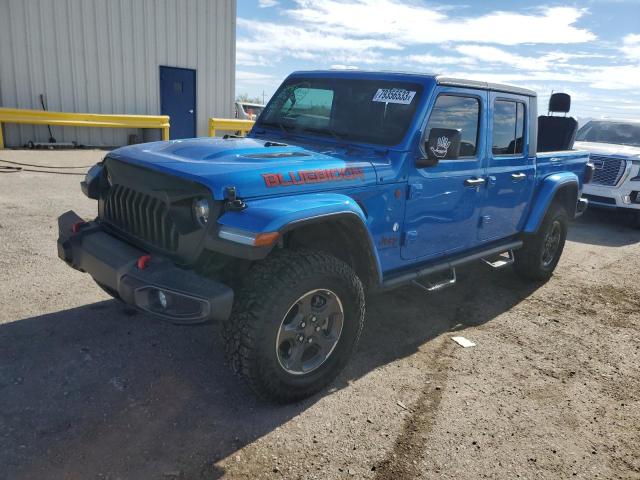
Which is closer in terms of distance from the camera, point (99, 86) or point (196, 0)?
point (99, 86)

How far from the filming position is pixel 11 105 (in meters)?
11.5

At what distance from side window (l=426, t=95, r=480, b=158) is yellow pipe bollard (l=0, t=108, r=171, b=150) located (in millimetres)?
10522

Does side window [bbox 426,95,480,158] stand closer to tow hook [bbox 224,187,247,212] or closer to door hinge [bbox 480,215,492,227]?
door hinge [bbox 480,215,492,227]

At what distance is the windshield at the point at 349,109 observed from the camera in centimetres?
362

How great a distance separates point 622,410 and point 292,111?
326 centimetres

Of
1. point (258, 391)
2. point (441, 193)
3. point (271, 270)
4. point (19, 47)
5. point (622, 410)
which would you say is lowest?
point (622, 410)

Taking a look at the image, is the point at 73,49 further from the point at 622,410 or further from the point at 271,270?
the point at 622,410

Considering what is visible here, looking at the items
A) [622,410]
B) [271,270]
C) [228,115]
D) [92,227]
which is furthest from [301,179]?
[228,115]

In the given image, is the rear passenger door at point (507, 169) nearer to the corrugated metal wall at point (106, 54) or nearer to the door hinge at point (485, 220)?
the door hinge at point (485, 220)

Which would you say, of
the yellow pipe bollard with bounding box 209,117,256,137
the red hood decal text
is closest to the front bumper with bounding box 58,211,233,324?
the red hood decal text

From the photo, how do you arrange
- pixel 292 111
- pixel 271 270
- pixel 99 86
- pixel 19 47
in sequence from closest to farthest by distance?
pixel 271 270 → pixel 292 111 → pixel 19 47 → pixel 99 86

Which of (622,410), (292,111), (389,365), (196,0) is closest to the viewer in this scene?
(622,410)

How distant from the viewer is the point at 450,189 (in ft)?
12.6

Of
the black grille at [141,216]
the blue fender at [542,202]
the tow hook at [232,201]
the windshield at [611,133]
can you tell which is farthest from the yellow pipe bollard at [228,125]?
the tow hook at [232,201]
